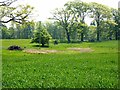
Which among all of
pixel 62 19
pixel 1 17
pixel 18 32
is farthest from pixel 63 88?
pixel 18 32

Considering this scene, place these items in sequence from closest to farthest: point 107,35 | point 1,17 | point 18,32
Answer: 1. point 1,17
2. point 107,35
3. point 18,32

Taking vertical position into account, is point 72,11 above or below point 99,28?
above

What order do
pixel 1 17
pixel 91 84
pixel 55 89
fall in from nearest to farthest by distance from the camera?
1. pixel 55 89
2. pixel 91 84
3. pixel 1 17

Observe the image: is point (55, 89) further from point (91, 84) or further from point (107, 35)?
point (107, 35)

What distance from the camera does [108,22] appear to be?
95.9 meters

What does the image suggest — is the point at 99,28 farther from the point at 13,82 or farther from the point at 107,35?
the point at 13,82

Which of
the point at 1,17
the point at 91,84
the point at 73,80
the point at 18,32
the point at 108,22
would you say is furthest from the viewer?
the point at 18,32

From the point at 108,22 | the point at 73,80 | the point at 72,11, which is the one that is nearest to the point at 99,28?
the point at 108,22

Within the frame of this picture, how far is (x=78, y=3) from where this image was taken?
9712 cm

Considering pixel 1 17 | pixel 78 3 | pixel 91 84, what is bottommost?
pixel 91 84

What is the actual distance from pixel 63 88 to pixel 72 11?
85840 mm

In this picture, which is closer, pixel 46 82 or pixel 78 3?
pixel 46 82

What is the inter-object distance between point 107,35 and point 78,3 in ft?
63.6

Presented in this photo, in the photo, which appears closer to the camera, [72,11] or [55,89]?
[55,89]
